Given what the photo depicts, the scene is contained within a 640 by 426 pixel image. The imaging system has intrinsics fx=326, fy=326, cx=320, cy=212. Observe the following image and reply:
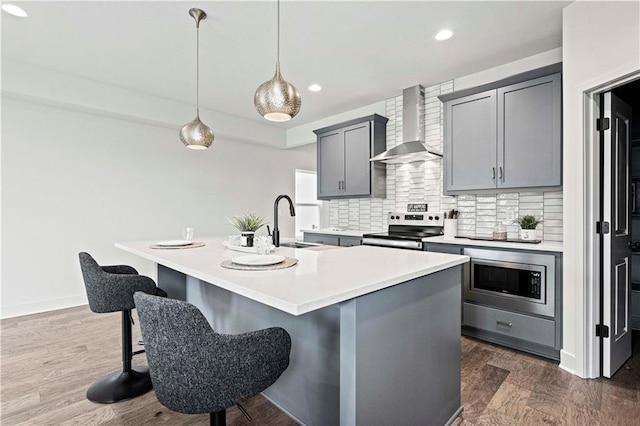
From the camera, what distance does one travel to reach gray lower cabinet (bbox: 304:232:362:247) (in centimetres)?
409

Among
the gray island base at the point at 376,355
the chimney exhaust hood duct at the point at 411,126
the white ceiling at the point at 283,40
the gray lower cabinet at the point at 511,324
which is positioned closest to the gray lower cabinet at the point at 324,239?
the chimney exhaust hood duct at the point at 411,126

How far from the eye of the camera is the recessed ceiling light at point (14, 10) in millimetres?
2422

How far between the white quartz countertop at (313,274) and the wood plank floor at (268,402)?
2.67ft

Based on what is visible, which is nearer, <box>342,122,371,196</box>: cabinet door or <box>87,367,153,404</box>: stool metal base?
<box>87,367,153,404</box>: stool metal base

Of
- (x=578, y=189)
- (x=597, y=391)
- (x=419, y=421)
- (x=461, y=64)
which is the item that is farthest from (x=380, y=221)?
(x=419, y=421)

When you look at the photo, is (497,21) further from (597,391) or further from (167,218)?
(167,218)

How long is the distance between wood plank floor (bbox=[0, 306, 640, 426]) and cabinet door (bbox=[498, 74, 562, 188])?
1501mm

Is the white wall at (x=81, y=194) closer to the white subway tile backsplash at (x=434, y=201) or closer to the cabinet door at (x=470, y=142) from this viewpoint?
the white subway tile backsplash at (x=434, y=201)

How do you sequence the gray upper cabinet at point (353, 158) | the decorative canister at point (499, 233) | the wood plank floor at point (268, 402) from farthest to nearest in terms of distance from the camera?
the gray upper cabinet at point (353, 158)
the decorative canister at point (499, 233)
the wood plank floor at point (268, 402)

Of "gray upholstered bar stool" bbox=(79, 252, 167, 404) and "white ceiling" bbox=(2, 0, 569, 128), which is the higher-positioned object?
"white ceiling" bbox=(2, 0, 569, 128)

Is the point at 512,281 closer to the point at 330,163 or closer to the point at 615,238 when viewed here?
the point at 615,238

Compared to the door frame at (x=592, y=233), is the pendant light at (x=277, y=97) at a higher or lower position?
higher

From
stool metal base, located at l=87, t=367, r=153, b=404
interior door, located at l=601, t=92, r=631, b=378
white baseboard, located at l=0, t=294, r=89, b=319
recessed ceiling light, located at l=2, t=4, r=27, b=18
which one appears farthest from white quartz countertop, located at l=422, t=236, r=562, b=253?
white baseboard, located at l=0, t=294, r=89, b=319

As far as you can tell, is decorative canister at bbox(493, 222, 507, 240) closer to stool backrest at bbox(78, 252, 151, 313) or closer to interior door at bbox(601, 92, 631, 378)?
interior door at bbox(601, 92, 631, 378)
